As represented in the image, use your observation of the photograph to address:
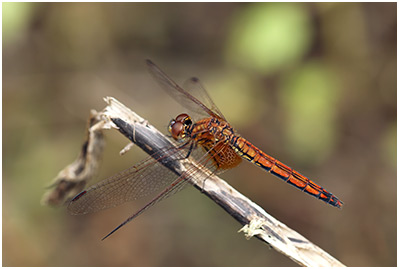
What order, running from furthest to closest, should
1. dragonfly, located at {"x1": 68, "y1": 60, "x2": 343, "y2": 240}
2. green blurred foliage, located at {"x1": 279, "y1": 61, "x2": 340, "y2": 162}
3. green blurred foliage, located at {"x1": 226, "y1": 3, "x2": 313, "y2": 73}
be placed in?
green blurred foliage, located at {"x1": 279, "y1": 61, "x2": 340, "y2": 162} → green blurred foliage, located at {"x1": 226, "y1": 3, "x2": 313, "y2": 73} → dragonfly, located at {"x1": 68, "y1": 60, "x2": 343, "y2": 240}

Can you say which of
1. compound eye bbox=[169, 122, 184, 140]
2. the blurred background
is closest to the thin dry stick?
compound eye bbox=[169, 122, 184, 140]

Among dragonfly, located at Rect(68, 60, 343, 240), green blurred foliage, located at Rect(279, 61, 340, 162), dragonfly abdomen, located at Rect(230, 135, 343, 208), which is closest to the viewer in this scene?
dragonfly, located at Rect(68, 60, 343, 240)

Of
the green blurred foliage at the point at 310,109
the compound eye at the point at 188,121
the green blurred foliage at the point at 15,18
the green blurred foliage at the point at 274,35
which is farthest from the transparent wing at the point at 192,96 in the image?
the green blurred foliage at the point at 15,18

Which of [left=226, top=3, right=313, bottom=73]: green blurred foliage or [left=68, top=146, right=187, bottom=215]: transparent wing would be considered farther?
[left=226, top=3, right=313, bottom=73]: green blurred foliage

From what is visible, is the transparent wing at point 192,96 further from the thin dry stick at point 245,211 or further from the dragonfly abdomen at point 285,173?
the thin dry stick at point 245,211

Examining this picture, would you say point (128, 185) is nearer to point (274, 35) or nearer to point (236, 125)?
point (236, 125)

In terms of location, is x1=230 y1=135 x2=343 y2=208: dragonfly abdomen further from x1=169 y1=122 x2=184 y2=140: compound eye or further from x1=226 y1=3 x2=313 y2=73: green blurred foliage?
x1=226 y1=3 x2=313 y2=73: green blurred foliage

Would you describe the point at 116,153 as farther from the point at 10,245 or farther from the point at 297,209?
the point at 297,209

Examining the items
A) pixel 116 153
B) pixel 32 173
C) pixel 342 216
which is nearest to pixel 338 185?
pixel 342 216
